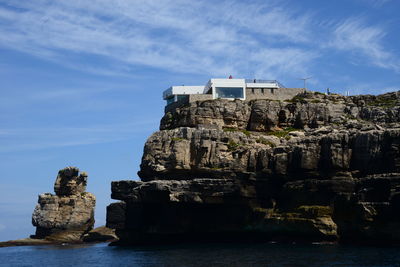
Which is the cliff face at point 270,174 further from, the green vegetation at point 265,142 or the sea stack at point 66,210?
the sea stack at point 66,210

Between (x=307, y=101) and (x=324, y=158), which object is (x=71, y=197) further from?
(x=324, y=158)

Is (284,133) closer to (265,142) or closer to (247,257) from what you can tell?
(265,142)

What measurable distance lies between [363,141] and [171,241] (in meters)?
36.1

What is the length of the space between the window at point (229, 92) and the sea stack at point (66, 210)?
1886 inches

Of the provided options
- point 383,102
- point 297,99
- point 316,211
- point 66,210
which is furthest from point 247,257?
point 66,210

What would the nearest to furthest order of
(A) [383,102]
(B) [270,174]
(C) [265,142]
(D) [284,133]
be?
1. (B) [270,174]
2. (C) [265,142]
3. (D) [284,133]
4. (A) [383,102]

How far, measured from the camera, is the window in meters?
112

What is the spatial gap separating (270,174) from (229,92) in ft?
79.9

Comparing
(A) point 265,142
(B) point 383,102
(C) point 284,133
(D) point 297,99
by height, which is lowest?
(A) point 265,142

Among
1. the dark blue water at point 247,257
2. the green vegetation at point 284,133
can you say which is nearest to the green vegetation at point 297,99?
the green vegetation at point 284,133

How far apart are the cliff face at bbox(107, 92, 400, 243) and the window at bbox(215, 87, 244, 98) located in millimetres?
3355

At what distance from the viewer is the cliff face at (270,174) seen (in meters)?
81.4

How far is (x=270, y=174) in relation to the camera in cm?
9244

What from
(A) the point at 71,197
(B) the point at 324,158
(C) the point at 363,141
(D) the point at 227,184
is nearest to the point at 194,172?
(D) the point at 227,184
